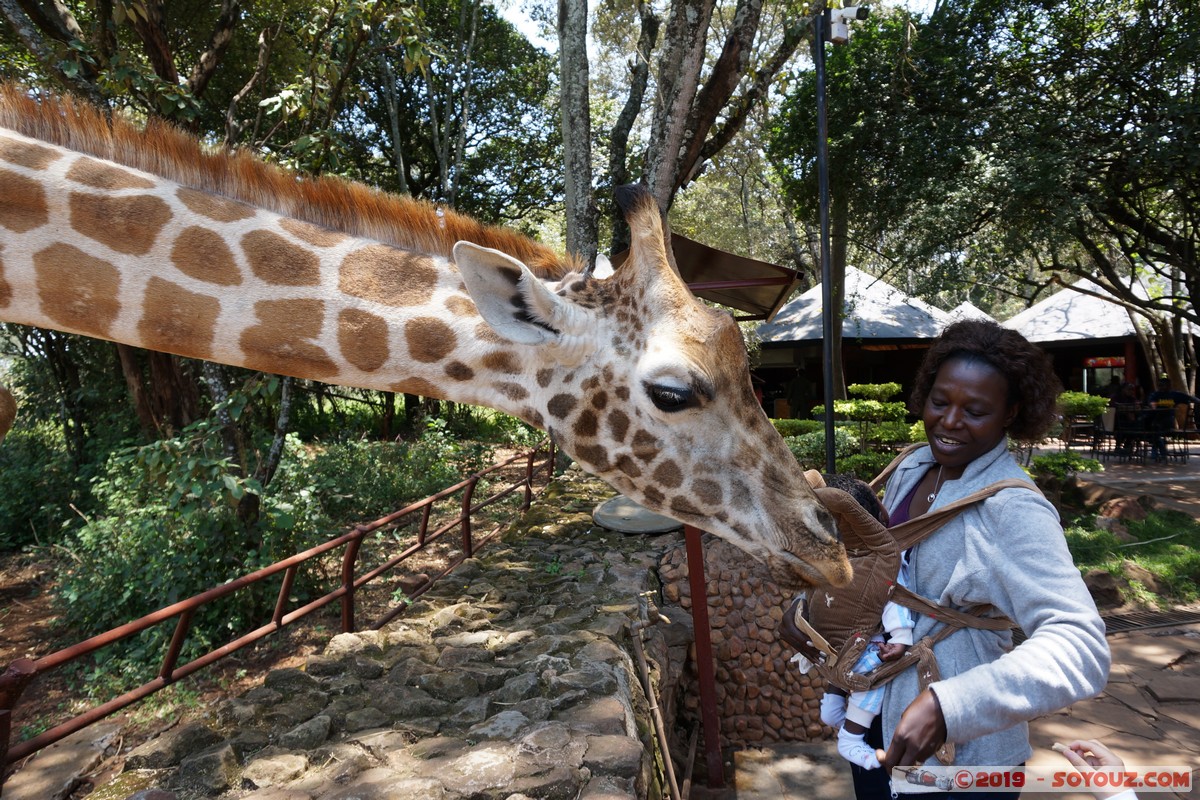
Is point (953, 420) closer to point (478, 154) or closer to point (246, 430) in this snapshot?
point (246, 430)

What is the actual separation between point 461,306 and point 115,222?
111cm

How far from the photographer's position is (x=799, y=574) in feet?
6.01

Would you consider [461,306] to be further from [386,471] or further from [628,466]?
[386,471]

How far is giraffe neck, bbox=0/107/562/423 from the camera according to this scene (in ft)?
6.61

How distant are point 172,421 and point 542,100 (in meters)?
10.4

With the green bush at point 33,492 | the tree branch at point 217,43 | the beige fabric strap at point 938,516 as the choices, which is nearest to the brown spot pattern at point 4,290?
the beige fabric strap at point 938,516

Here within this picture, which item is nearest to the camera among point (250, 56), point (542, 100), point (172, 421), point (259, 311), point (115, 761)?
point (259, 311)

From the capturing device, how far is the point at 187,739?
8.04 ft

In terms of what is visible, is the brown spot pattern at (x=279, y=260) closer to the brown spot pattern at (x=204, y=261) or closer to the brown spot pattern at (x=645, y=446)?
the brown spot pattern at (x=204, y=261)

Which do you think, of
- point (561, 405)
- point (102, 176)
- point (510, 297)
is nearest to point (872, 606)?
point (561, 405)

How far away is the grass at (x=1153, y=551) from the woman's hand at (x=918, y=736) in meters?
6.49

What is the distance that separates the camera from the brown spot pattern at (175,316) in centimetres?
204

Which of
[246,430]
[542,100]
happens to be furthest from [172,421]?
[542,100]

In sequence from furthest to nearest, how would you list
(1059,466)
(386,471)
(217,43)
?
(386,471), (1059,466), (217,43)
